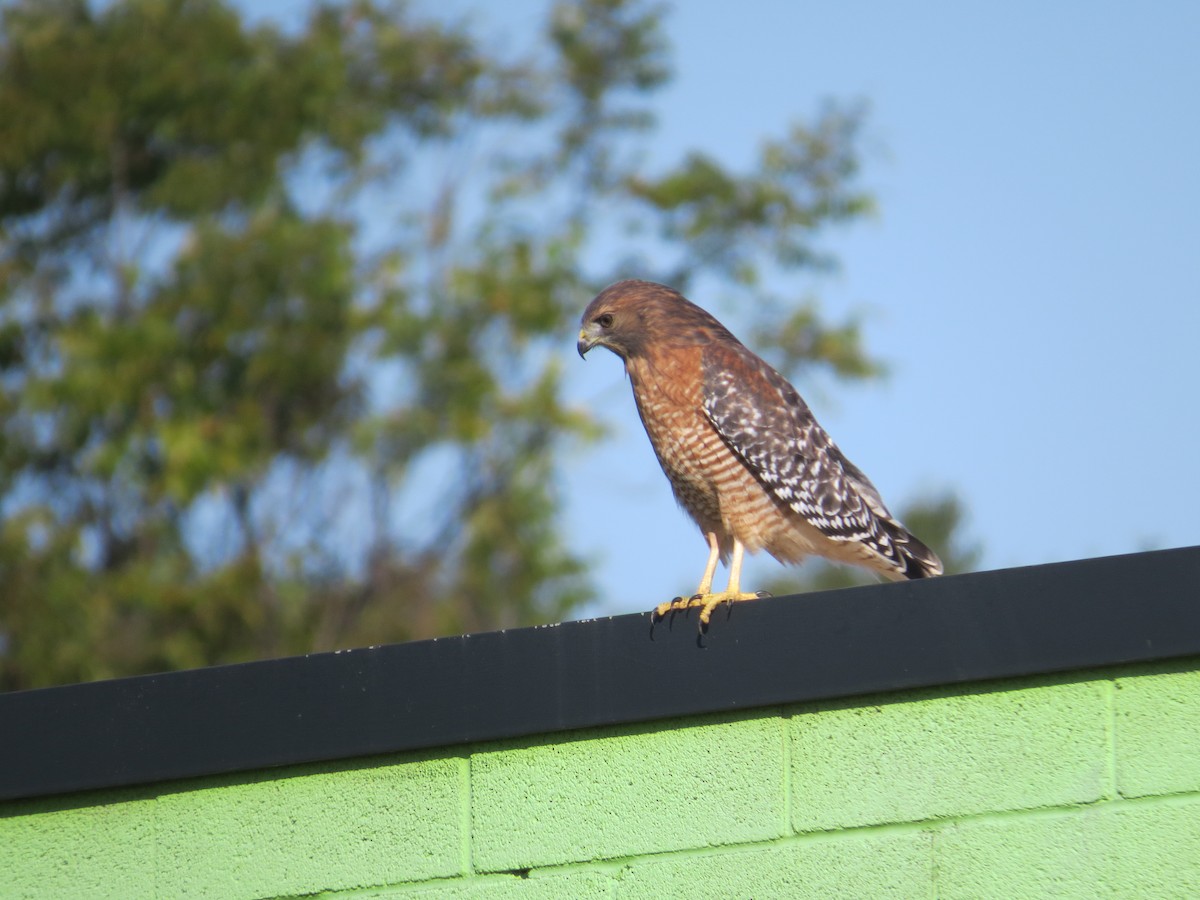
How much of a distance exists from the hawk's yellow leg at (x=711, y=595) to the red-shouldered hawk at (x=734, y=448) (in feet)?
0.04

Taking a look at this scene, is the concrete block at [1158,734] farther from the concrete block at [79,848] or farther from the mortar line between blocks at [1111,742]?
the concrete block at [79,848]

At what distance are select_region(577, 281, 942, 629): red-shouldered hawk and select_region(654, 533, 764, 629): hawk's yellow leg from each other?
0.5 inches

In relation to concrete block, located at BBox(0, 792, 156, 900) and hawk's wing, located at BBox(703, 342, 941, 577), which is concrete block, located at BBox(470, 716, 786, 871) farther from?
hawk's wing, located at BBox(703, 342, 941, 577)

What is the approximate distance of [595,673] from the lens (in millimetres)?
2605

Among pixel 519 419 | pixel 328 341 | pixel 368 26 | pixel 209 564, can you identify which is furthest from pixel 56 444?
pixel 368 26

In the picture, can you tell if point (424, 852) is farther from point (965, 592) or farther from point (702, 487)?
point (702, 487)

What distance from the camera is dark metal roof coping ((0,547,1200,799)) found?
2.40m

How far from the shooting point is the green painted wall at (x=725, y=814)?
2365mm

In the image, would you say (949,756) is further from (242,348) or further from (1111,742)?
(242,348)

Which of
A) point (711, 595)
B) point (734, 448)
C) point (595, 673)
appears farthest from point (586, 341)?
point (595, 673)

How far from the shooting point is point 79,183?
15969 mm

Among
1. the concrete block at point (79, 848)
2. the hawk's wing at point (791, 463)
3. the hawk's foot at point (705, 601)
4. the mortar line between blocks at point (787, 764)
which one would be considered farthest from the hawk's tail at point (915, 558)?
the concrete block at point (79, 848)

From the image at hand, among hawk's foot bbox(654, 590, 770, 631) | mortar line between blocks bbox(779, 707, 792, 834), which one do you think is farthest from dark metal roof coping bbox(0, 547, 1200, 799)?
hawk's foot bbox(654, 590, 770, 631)

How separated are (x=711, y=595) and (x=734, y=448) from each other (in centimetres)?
146
